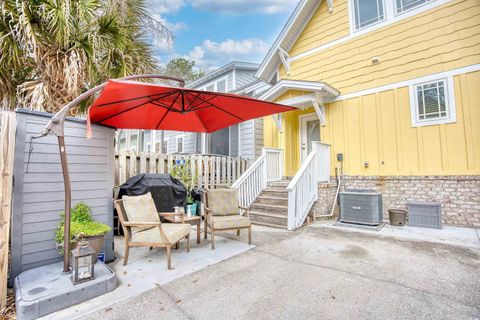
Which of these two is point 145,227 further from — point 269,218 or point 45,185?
point 269,218

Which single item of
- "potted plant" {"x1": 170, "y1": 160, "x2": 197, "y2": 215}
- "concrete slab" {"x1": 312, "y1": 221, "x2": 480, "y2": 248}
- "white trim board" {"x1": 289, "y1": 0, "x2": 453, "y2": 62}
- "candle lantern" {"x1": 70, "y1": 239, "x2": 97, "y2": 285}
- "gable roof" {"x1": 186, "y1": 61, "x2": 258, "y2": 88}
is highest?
"gable roof" {"x1": 186, "y1": 61, "x2": 258, "y2": 88}

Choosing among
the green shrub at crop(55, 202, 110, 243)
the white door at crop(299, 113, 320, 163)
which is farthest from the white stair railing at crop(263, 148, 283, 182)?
the green shrub at crop(55, 202, 110, 243)

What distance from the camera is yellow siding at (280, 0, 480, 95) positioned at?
5270mm

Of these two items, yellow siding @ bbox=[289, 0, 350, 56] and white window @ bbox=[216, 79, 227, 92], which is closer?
yellow siding @ bbox=[289, 0, 350, 56]

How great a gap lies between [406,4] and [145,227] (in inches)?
314

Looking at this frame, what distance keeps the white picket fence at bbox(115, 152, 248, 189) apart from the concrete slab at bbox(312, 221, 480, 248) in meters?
3.31

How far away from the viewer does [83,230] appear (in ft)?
9.66

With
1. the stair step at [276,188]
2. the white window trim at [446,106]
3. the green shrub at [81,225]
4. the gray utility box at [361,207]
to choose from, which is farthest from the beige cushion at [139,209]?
the white window trim at [446,106]

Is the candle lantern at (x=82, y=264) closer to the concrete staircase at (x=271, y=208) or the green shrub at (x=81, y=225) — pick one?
the green shrub at (x=81, y=225)

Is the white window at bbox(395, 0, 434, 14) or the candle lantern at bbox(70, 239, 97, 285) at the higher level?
the white window at bbox(395, 0, 434, 14)

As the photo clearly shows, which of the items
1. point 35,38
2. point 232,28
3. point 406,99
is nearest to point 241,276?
point 35,38

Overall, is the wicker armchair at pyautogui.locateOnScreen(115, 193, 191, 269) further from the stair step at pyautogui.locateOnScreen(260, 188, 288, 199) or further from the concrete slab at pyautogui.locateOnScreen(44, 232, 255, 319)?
the stair step at pyautogui.locateOnScreen(260, 188, 288, 199)

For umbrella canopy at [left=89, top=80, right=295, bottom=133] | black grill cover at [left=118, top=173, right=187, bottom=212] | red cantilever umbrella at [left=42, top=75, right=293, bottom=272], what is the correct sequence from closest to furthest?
red cantilever umbrella at [left=42, top=75, right=293, bottom=272] → umbrella canopy at [left=89, top=80, right=295, bottom=133] → black grill cover at [left=118, top=173, right=187, bottom=212]

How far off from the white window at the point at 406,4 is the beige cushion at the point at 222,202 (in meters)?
6.40
